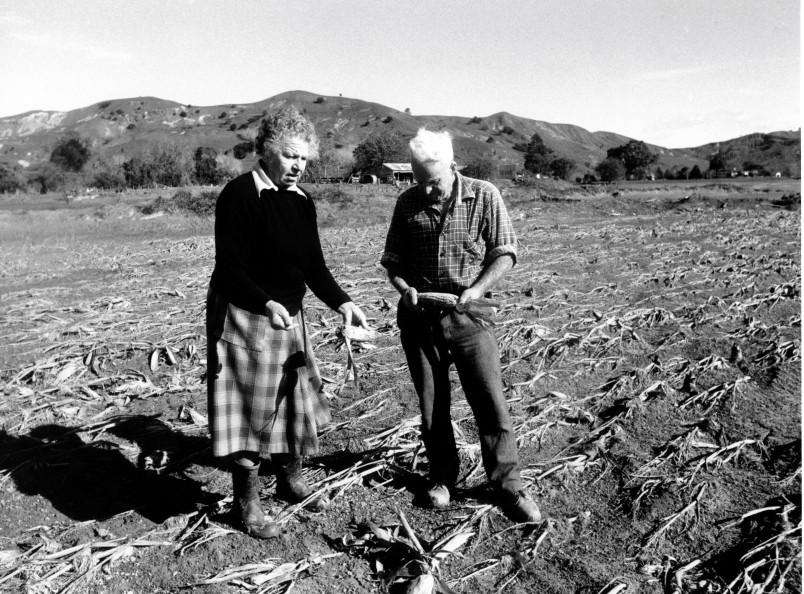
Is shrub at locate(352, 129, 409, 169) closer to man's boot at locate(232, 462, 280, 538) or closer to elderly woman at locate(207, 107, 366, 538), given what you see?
elderly woman at locate(207, 107, 366, 538)

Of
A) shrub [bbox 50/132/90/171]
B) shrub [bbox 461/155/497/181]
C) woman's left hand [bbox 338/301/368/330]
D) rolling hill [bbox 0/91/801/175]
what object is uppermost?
rolling hill [bbox 0/91/801/175]

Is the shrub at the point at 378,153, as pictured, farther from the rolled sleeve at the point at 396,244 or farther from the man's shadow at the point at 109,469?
the rolled sleeve at the point at 396,244

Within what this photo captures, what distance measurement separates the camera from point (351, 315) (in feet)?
9.33

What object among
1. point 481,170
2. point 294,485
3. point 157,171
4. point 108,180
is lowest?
point 294,485

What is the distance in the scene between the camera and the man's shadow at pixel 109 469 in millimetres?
3240

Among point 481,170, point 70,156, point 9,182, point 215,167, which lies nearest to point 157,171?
point 215,167

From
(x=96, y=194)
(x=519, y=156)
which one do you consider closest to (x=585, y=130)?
(x=519, y=156)

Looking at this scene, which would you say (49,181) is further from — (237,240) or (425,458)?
(237,240)

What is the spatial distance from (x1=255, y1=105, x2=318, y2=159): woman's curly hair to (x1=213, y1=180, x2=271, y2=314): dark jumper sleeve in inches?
7.4

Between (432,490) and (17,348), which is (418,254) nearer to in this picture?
(432,490)

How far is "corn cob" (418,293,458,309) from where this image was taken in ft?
8.92

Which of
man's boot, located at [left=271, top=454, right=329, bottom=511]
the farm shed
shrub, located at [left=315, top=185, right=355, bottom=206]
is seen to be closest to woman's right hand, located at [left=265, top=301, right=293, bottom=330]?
man's boot, located at [left=271, top=454, right=329, bottom=511]

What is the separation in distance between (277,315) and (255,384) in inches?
14.8

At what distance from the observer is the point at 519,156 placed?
102 metres
